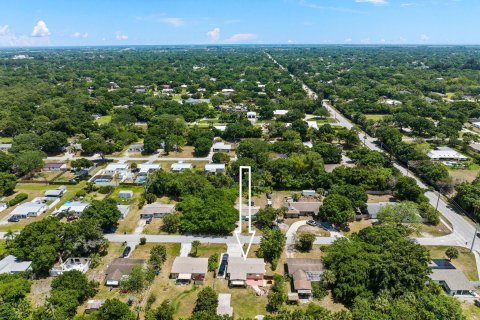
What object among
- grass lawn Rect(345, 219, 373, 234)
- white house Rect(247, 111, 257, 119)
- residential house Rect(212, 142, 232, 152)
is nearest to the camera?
grass lawn Rect(345, 219, 373, 234)

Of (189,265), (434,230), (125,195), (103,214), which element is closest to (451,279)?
(434,230)

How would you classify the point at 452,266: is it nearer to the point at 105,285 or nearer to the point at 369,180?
the point at 369,180

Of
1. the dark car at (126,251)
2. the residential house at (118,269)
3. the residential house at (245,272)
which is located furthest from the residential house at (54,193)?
the residential house at (245,272)

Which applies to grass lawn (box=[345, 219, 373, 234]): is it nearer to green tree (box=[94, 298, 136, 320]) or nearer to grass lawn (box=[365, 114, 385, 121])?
green tree (box=[94, 298, 136, 320])

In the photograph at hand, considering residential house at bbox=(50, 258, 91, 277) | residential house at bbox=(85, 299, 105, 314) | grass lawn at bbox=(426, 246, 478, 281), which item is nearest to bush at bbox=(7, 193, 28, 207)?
residential house at bbox=(50, 258, 91, 277)

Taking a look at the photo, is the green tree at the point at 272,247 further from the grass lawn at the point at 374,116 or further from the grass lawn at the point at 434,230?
the grass lawn at the point at 374,116

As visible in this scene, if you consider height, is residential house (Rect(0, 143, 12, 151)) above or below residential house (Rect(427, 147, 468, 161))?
above
